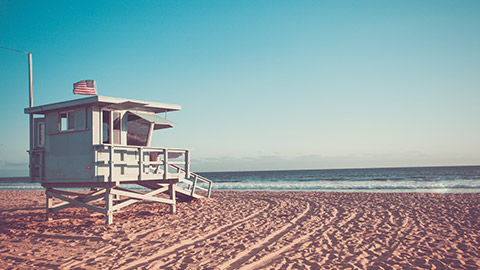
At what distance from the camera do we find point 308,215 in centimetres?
1209

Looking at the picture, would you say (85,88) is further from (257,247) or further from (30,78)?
(257,247)

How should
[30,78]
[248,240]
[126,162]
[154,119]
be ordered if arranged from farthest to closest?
[30,78], [154,119], [126,162], [248,240]

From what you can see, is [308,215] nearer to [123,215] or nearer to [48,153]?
[123,215]

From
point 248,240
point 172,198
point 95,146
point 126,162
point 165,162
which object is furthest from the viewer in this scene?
point 172,198

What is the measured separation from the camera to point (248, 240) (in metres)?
8.27

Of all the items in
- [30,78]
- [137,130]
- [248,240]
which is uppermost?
[30,78]

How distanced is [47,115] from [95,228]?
14.6 feet

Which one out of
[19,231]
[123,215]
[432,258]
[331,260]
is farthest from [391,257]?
[19,231]

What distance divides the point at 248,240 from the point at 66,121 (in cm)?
736

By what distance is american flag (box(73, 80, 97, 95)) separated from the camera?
11.1 m

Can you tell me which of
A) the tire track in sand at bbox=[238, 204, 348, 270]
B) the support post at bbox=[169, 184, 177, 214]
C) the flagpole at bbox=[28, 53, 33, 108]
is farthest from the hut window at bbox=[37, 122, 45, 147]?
the tire track in sand at bbox=[238, 204, 348, 270]

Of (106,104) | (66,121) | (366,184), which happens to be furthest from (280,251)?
(366,184)

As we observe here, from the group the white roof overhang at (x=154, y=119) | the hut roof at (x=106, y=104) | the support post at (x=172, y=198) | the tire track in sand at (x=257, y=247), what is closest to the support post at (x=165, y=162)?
the white roof overhang at (x=154, y=119)

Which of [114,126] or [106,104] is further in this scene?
[114,126]
